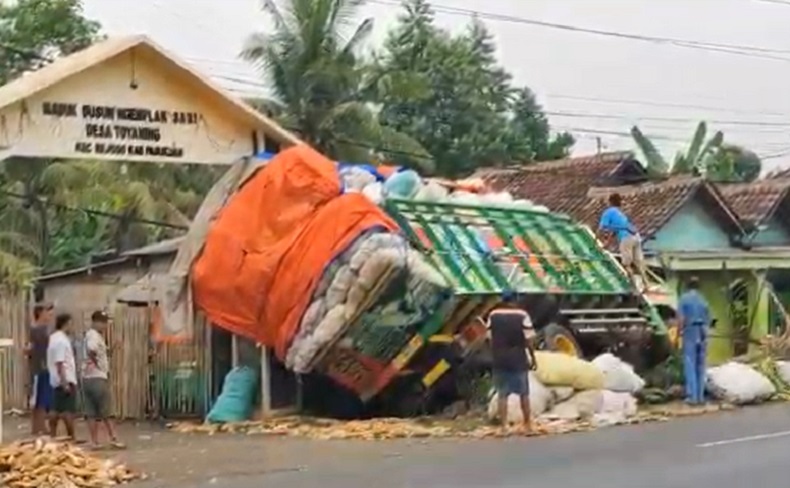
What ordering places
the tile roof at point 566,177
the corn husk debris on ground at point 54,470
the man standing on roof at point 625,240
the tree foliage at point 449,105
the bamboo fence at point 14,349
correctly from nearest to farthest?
1. the corn husk debris on ground at point 54,470
2. the bamboo fence at point 14,349
3. the man standing on roof at point 625,240
4. the tile roof at point 566,177
5. the tree foliage at point 449,105

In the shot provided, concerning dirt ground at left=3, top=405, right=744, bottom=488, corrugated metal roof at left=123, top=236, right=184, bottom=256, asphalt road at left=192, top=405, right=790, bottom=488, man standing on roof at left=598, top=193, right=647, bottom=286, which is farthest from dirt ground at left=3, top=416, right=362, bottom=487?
man standing on roof at left=598, top=193, right=647, bottom=286

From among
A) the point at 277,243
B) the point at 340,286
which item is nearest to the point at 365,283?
the point at 340,286

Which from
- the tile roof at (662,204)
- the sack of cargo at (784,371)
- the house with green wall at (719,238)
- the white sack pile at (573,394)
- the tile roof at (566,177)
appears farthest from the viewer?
the tile roof at (566,177)

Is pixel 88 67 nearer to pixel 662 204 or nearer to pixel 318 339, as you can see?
pixel 318 339

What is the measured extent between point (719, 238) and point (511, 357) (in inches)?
639

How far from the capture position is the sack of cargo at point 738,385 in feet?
79.6

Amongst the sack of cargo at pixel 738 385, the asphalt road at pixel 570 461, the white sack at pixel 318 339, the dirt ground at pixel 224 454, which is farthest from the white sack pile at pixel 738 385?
the white sack at pixel 318 339

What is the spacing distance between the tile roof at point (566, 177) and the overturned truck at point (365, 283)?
1342cm

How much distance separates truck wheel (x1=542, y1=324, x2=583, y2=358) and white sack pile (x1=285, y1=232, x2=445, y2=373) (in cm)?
260

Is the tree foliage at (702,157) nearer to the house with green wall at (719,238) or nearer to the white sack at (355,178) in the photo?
the house with green wall at (719,238)

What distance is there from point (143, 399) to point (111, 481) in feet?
27.9

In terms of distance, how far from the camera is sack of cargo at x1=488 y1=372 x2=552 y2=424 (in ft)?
68.9

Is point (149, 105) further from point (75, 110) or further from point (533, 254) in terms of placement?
Result: point (533, 254)

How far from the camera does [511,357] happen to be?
66.2ft
